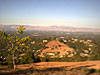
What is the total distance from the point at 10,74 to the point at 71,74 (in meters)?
6.23

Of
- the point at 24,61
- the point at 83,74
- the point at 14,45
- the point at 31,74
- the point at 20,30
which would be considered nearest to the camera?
the point at 31,74

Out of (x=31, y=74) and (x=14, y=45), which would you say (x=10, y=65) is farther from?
(x=31, y=74)

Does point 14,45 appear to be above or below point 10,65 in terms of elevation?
above

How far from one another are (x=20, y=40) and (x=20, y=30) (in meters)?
1.20

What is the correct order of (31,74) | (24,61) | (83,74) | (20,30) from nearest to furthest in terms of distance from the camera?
(31,74)
(83,74)
(20,30)
(24,61)

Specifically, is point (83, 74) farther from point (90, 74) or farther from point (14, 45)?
point (14, 45)

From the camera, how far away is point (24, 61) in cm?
2152

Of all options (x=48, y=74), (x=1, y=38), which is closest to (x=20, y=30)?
(x=1, y=38)

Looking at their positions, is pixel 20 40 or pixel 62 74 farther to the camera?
pixel 20 40

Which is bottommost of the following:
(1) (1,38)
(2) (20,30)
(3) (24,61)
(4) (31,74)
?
(3) (24,61)

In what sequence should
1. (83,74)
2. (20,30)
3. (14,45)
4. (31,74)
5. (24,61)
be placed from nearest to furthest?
(31,74) → (83,74) → (20,30) → (14,45) → (24,61)

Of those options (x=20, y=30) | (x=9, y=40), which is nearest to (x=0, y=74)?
(x=9, y=40)

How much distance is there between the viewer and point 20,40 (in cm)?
1405

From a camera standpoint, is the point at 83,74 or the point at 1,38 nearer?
the point at 83,74
